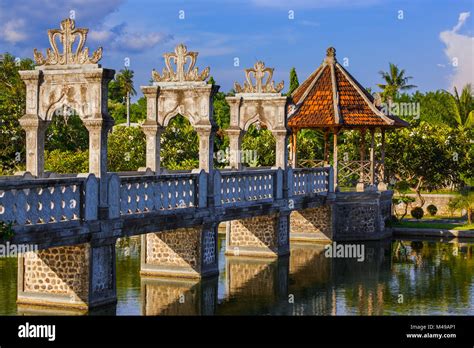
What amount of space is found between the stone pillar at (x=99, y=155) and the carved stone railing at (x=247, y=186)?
561 cm

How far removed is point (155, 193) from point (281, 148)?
347 inches

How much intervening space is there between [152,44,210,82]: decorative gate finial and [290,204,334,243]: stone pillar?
1037 cm

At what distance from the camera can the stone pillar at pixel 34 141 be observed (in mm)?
20562

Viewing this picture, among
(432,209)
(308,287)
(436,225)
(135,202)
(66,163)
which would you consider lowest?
(308,287)

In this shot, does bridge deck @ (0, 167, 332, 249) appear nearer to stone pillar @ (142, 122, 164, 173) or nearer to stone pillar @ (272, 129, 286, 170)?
stone pillar @ (272, 129, 286, 170)

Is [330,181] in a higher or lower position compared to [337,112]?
lower

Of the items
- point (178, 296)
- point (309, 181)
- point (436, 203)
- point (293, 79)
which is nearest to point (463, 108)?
point (293, 79)

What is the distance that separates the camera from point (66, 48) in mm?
19625

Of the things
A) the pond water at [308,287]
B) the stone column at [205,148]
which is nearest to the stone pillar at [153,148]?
the stone column at [205,148]

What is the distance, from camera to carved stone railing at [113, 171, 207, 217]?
1955cm

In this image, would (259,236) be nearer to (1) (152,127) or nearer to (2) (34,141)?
(1) (152,127)

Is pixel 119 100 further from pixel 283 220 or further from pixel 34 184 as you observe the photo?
pixel 34 184

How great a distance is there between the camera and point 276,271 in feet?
87.8

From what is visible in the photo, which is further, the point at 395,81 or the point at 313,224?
the point at 395,81
